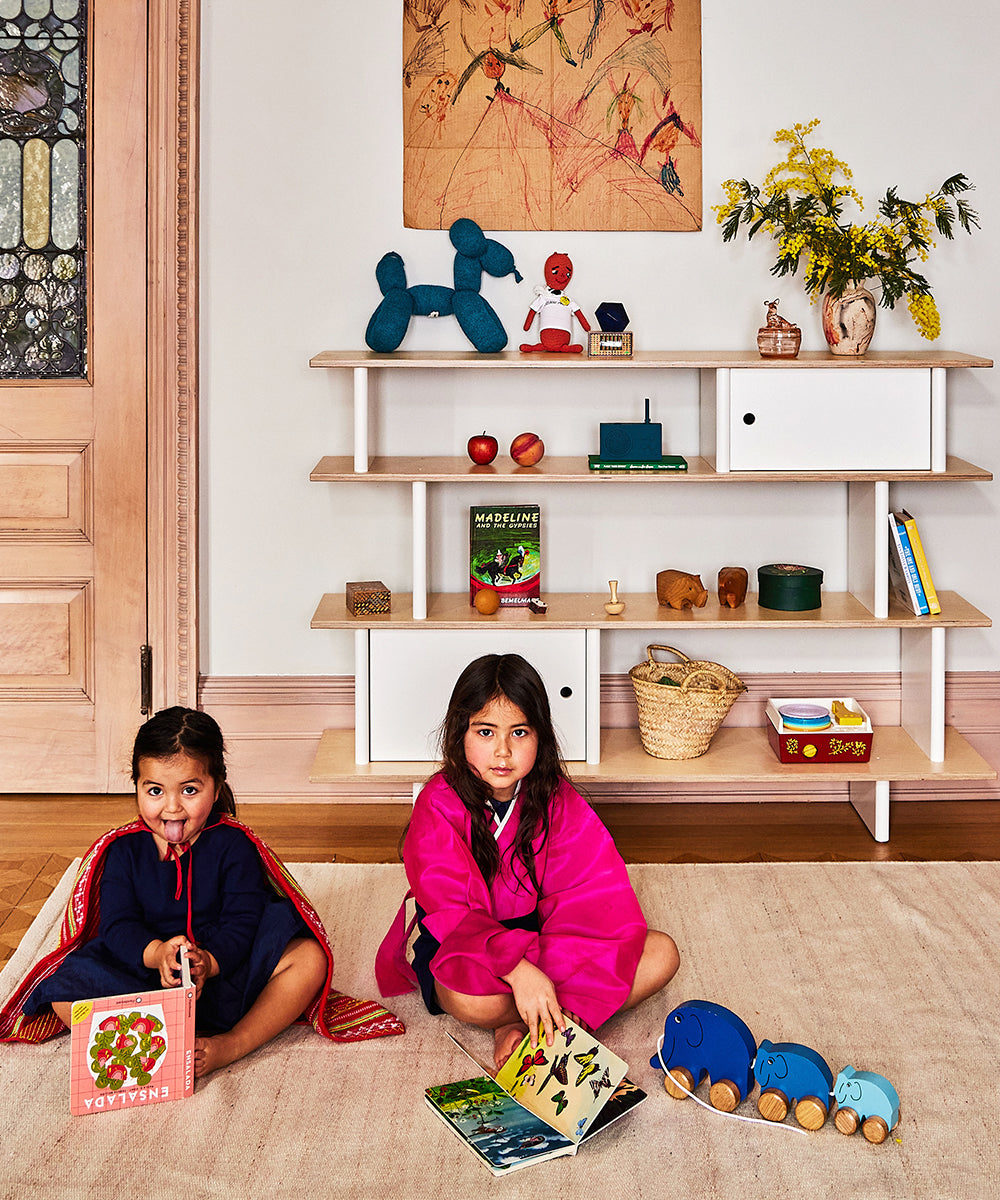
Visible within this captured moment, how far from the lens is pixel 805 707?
10.6 feet

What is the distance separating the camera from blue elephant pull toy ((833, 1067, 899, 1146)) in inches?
73.9

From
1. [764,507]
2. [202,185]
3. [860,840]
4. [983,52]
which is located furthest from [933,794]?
[202,185]

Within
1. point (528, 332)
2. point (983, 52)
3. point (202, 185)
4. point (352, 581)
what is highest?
point (983, 52)

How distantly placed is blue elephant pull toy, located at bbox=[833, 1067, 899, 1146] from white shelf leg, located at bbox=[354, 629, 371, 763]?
1495 mm

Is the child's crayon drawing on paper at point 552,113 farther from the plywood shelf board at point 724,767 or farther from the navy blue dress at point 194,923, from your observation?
the navy blue dress at point 194,923

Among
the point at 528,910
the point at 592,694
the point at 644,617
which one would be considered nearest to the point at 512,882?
the point at 528,910

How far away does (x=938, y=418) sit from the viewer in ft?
9.87

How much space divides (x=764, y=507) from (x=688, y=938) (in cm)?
126

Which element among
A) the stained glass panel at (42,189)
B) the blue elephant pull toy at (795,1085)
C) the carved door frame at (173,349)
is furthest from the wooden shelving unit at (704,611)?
the blue elephant pull toy at (795,1085)

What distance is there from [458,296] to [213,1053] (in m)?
1.91

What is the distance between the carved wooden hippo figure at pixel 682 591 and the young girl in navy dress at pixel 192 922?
4.49ft

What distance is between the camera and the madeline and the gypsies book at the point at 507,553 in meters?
3.16

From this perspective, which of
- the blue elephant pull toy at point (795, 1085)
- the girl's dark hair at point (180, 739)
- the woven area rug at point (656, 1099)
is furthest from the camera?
the girl's dark hair at point (180, 739)

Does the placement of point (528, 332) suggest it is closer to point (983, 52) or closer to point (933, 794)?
point (983, 52)
